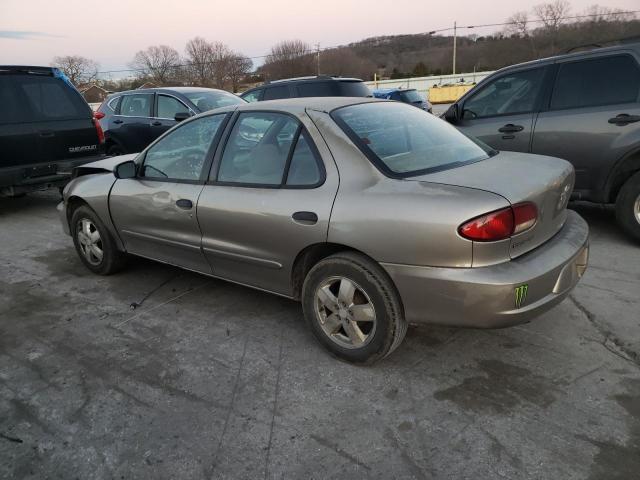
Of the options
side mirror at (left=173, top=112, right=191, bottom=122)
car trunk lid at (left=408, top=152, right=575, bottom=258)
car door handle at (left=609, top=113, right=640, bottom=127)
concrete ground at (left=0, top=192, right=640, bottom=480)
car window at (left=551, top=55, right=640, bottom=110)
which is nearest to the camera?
concrete ground at (left=0, top=192, right=640, bottom=480)

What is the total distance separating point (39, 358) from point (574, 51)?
5.82 metres

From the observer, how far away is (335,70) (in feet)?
219

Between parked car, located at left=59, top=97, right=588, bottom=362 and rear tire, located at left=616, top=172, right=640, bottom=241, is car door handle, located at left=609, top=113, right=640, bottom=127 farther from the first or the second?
parked car, located at left=59, top=97, right=588, bottom=362

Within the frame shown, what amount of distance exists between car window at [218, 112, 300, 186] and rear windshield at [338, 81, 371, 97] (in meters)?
5.95

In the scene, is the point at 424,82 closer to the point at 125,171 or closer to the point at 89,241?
the point at 89,241

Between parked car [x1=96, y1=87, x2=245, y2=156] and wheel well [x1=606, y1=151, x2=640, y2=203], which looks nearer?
wheel well [x1=606, y1=151, x2=640, y2=203]

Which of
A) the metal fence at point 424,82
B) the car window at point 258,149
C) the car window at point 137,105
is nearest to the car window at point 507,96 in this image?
the car window at point 258,149

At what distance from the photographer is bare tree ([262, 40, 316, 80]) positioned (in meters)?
61.5

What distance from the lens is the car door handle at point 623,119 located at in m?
4.60

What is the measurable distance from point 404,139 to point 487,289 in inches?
47.1

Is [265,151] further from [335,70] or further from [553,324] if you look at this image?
[335,70]

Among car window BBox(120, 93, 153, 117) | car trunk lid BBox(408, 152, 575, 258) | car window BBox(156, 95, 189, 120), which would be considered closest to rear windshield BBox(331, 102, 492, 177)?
car trunk lid BBox(408, 152, 575, 258)

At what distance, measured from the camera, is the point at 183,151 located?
153 inches


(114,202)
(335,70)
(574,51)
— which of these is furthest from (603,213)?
(335,70)
